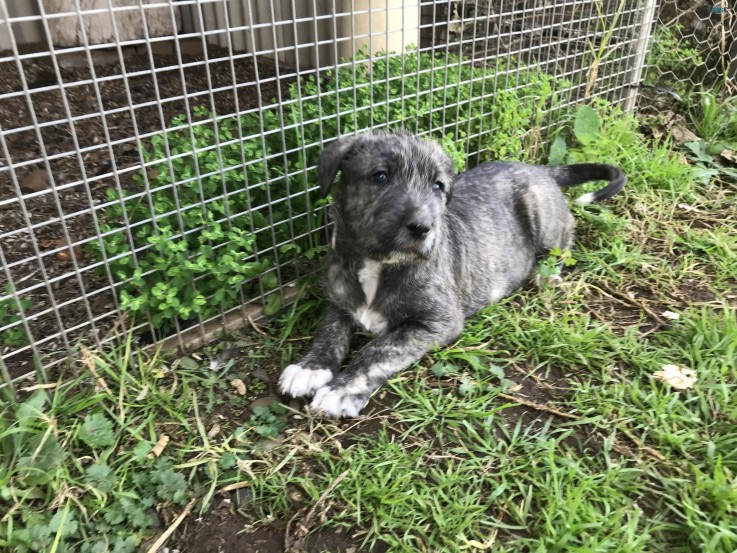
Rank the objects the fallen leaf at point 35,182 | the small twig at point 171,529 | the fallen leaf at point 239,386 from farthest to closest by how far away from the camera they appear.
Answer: the fallen leaf at point 35,182, the fallen leaf at point 239,386, the small twig at point 171,529

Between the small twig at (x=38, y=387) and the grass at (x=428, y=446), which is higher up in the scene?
the small twig at (x=38, y=387)

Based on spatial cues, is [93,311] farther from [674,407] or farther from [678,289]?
[678,289]

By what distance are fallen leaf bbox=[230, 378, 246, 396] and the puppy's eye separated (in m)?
1.25

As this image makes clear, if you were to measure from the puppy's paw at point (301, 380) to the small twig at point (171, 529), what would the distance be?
0.68 meters

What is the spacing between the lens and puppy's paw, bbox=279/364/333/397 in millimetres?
2943

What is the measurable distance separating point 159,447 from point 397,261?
1403mm

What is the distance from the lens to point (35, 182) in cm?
408

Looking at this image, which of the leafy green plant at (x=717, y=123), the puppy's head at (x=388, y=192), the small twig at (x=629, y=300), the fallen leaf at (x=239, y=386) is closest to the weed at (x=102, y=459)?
the fallen leaf at (x=239, y=386)

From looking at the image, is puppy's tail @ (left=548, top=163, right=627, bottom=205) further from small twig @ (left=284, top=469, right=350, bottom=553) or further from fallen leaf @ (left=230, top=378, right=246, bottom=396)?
small twig @ (left=284, top=469, right=350, bottom=553)

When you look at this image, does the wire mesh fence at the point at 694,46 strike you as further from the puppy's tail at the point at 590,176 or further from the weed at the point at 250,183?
the weed at the point at 250,183

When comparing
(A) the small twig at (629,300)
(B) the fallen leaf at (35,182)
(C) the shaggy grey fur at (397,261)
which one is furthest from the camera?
(B) the fallen leaf at (35,182)

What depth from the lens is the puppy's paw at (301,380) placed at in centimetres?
294

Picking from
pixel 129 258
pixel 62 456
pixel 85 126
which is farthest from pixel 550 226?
pixel 85 126

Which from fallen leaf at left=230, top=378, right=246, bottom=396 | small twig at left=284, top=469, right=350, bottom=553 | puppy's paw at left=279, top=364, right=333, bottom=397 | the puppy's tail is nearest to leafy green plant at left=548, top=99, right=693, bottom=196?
the puppy's tail
